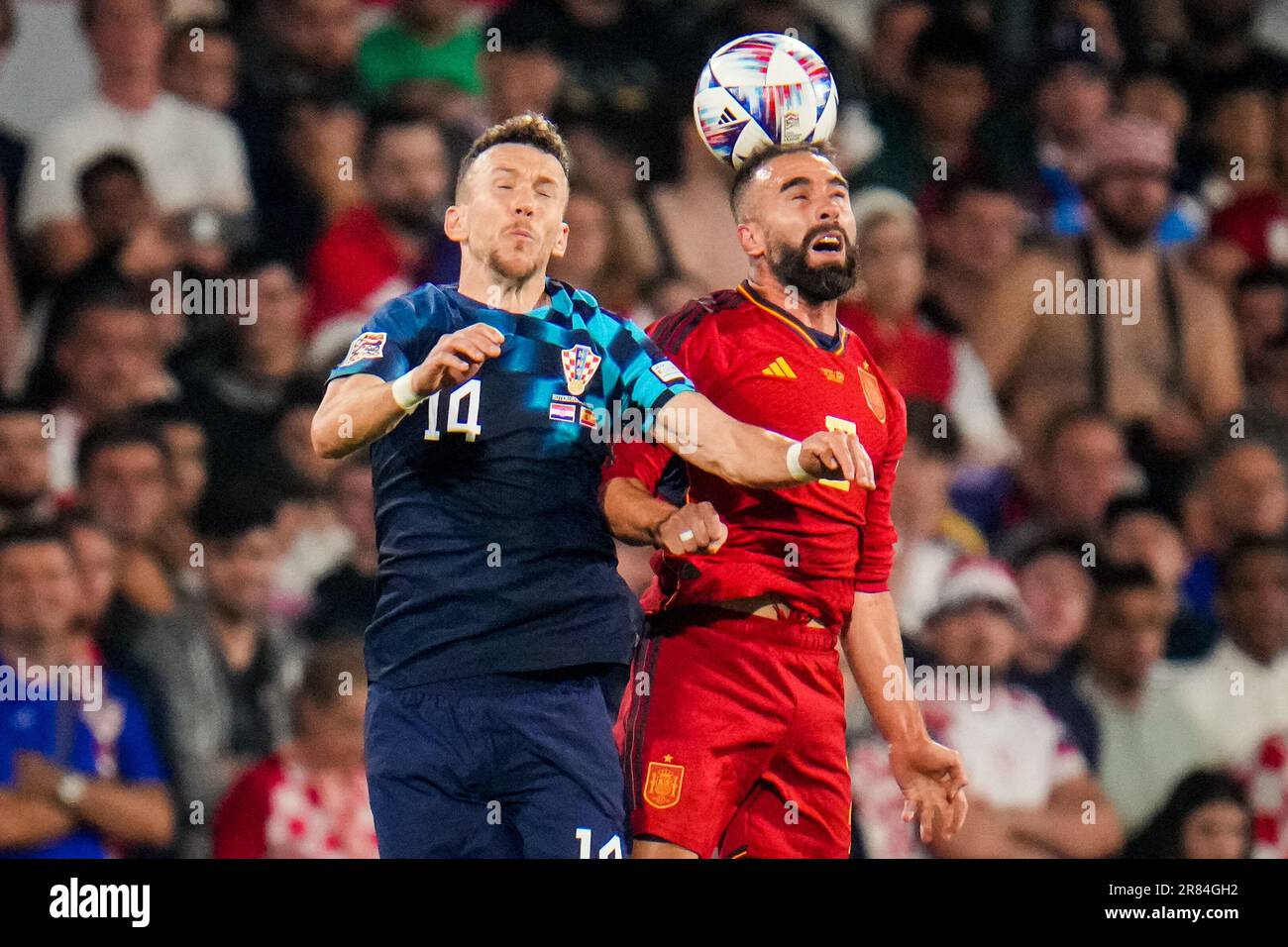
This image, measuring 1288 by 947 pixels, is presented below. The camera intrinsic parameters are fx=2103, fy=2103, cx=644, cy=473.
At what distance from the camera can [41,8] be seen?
7.23 metres

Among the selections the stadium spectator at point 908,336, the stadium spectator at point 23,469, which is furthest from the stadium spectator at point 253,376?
the stadium spectator at point 908,336

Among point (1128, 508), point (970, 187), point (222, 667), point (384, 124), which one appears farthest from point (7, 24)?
point (1128, 508)

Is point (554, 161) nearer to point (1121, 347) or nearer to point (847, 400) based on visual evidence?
point (847, 400)

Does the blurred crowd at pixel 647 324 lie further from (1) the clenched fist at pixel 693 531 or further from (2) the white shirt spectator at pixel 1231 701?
(1) the clenched fist at pixel 693 531

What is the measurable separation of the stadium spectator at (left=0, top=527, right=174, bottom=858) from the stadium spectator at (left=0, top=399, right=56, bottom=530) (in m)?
0.28

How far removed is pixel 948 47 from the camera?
7.92 metres

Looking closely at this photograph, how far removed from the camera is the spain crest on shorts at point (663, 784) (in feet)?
15.2

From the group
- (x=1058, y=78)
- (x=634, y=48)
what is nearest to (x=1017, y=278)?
(x=1058, y=78)

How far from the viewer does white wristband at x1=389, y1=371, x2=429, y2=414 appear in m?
4.09

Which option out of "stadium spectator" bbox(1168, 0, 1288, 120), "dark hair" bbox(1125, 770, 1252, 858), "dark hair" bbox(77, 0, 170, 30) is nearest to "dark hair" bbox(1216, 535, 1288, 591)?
"dark hair" bbox(1125, 770, 1252, 858)

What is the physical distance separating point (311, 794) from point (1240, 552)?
3.31 meters

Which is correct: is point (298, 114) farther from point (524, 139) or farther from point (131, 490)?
point (524, 139)

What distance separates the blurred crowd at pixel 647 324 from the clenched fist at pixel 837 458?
2.14 m

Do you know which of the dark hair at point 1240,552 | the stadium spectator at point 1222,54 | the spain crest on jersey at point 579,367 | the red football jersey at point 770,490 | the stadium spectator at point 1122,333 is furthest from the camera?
the stadium spectator at point 1222,54
